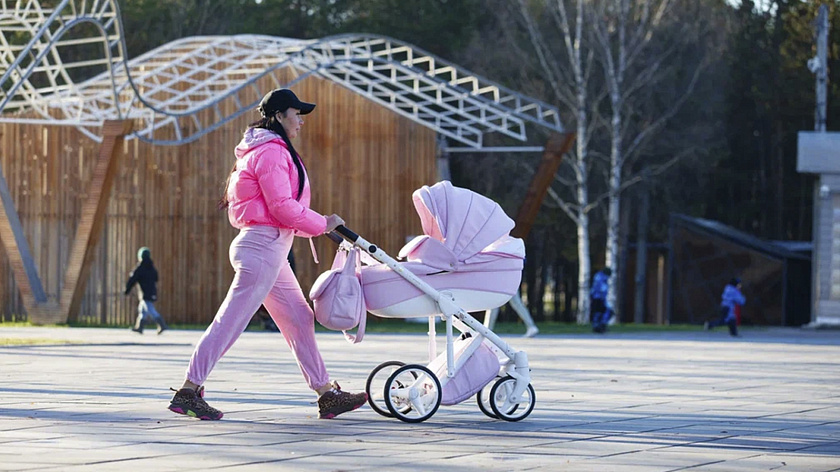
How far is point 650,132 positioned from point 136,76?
17.1m

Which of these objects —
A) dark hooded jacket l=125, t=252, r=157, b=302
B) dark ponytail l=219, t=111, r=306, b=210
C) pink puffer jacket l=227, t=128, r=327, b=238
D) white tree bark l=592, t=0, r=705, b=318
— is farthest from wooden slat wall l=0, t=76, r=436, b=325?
pink puffer jacket l=227, t=128, r=327, b=238

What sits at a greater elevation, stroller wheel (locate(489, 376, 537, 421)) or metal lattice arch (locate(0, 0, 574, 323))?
metal lattice arch (locate(0, 0, 574, 323))

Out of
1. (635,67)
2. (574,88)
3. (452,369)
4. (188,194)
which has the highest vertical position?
(635,67)

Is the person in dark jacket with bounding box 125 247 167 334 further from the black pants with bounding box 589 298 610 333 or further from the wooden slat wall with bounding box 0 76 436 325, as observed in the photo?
the black pants with bounding box 589 298 610 333

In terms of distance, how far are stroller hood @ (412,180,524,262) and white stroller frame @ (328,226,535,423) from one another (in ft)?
1.15

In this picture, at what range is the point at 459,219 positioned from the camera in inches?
368

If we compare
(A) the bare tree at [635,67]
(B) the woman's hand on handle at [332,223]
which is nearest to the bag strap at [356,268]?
(B) the woman's hand on handle at [332,223]

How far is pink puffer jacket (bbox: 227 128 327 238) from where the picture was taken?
352 inches

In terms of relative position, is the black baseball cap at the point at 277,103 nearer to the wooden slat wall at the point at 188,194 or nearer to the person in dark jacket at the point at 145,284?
the person in dark jacket at the point at 145,284

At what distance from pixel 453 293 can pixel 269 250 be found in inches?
49.2

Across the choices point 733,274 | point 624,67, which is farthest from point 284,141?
point 733,274

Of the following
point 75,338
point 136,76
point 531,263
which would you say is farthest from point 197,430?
point 531,263

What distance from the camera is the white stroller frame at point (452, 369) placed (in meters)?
8.99

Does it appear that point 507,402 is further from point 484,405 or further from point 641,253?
point 641,253
